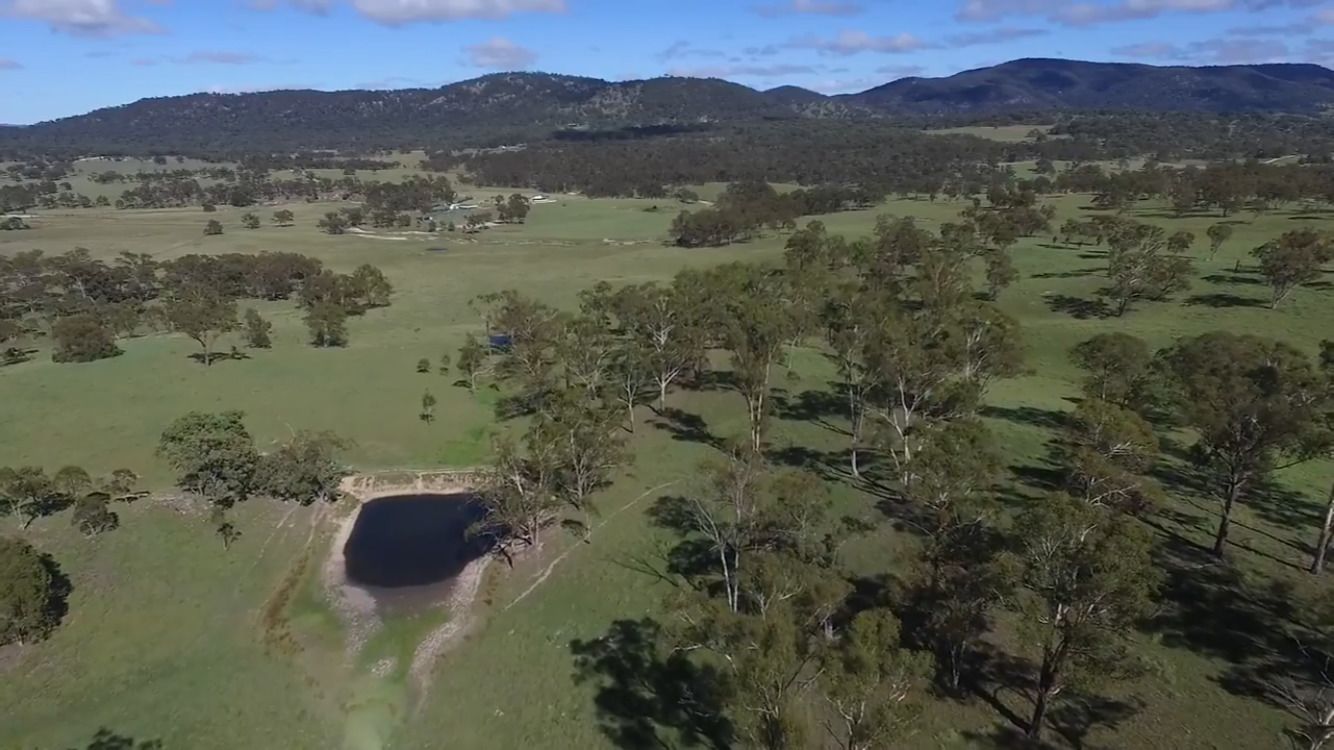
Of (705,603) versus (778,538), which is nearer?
(705,603)

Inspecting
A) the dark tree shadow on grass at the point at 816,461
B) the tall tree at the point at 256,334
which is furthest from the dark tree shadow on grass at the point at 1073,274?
the tall tree at the point at 256,334

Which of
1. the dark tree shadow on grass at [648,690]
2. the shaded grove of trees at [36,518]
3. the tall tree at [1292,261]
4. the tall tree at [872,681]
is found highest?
the tall tree at [1292,261]

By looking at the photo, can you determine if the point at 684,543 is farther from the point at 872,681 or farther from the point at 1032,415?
the point at 1032,415

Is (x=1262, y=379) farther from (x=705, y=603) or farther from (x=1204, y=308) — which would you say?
(x=1204, y=308)

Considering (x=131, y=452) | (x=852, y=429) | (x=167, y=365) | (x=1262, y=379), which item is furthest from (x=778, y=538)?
(x=167, y=365)

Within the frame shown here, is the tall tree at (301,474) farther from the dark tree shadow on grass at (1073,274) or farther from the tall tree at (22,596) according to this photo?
the dark tree shadow on grass at (1073,274)

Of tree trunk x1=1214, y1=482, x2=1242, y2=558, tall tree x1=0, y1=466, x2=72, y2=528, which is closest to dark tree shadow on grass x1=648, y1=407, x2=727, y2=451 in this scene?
tree trunk x1=1214, y1=482, x2=1242, y2=558
